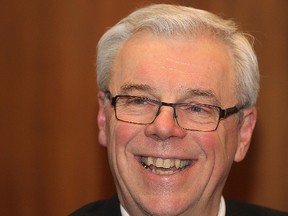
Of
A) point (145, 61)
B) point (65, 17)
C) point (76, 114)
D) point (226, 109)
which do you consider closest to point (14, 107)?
point (76, 114)

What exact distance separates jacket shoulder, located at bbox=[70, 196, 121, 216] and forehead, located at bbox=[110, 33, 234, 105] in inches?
22.0

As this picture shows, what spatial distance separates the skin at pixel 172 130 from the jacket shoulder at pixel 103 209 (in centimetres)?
22

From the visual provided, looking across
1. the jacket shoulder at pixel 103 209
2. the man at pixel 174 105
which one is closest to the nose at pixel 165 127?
the man at pixel 174 105

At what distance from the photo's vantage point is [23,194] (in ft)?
9.41

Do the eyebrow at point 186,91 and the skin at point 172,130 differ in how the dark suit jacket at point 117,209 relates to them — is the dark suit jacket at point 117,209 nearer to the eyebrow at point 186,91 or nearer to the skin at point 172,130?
the skin at point 172,130

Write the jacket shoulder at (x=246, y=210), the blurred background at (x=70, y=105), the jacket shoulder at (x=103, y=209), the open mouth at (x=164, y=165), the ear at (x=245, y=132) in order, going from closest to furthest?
the open mouth at (x=164, y=165) < the ear at (x=245, y=132) < the jacket shoulder at (x=103, y=209) < the jacket shoulder at (x=246, y=210) < the blurred background at (x=70, y=105)

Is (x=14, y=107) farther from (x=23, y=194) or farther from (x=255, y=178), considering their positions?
(x=255, y=178)

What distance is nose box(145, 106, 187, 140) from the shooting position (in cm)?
189

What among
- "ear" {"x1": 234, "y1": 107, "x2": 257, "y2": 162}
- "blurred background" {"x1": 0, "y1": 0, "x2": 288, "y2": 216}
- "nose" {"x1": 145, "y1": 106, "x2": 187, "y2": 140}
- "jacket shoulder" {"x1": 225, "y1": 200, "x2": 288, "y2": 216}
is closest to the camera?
"nose" {"x1": 145, "y1": 106, "x2": 187, "y2": 140}

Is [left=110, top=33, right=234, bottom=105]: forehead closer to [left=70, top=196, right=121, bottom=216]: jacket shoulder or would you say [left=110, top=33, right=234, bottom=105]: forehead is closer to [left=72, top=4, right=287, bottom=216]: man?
[left=72, top=4, right=287, bottom=216]: man

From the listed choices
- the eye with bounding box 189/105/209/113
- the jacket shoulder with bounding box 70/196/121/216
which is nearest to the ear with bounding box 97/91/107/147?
the jacket shoulder with bounding box 70/196/121/216

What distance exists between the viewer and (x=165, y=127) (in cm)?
189

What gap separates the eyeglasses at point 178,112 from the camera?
1.95 meters

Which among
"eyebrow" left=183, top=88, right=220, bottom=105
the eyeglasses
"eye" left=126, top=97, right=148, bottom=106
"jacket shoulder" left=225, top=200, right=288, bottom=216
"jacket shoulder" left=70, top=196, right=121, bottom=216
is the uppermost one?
"eyebrow" left=183, top=88, right=220, bottom=105
